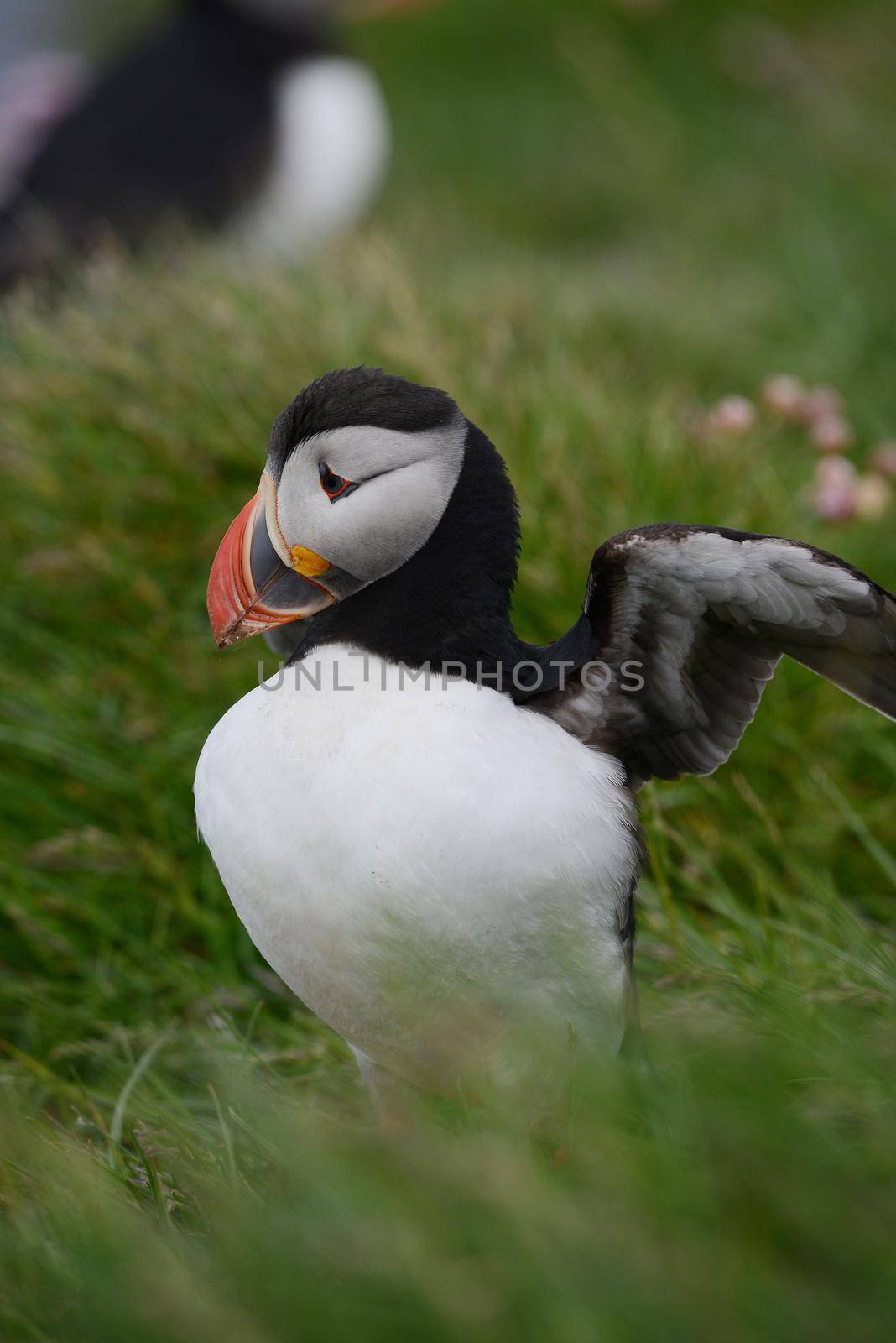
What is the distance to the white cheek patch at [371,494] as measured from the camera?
2410 millimetres

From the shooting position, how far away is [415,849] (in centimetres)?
232

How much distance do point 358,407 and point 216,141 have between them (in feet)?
18.2

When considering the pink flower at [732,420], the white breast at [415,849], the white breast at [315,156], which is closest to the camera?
the white breast at [415,849]

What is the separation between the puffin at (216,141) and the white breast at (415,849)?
4574 millimetres

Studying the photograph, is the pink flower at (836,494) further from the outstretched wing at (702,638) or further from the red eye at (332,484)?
the red eye at (332,484)

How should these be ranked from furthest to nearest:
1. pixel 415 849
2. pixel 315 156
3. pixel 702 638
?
pixel 315 156, pixel 702 638, pixel 415 849

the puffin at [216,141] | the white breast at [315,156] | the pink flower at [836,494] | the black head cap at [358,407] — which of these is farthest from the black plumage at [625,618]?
the white breast at [315,156]

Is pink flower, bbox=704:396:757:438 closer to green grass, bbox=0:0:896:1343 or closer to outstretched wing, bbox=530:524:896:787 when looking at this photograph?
green grass, bbox=0:0:896:1343

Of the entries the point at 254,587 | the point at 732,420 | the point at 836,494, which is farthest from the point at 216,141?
the point at 254,587

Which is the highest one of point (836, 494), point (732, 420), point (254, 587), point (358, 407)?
point (358, 407)

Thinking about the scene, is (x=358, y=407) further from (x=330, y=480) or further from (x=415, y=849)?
(x=415, y=849)

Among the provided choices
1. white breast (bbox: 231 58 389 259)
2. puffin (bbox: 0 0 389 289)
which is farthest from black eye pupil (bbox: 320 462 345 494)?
white breast (bbox: 231 58 389 259)

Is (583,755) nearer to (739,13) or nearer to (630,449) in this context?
(630,449)

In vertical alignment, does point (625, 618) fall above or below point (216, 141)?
below
